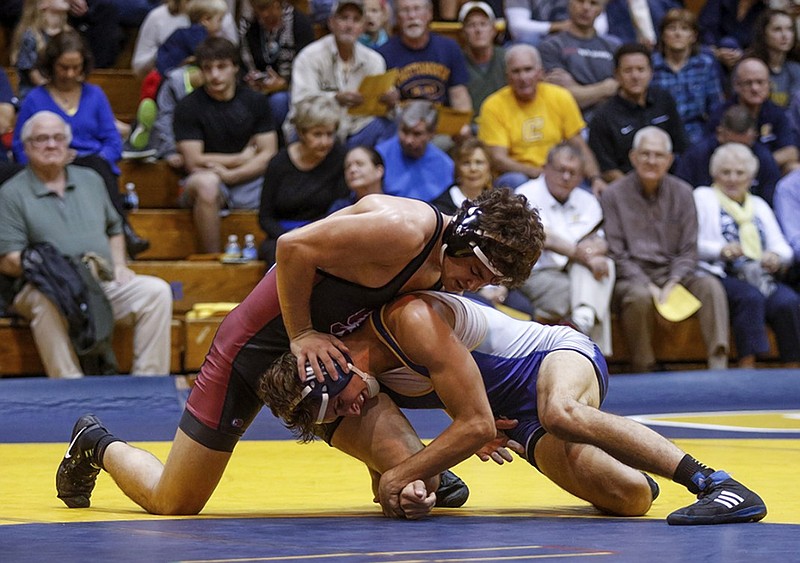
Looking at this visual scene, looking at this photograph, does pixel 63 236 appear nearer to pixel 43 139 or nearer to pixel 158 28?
pixel 43 139

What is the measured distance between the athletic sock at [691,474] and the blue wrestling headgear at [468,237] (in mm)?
616

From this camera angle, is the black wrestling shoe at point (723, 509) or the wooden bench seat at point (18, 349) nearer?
the black wrestling shoe at point (723, 509)

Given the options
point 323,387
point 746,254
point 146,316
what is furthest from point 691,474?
point 746,254

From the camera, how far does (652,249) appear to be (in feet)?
23.7

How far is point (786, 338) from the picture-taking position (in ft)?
23.9

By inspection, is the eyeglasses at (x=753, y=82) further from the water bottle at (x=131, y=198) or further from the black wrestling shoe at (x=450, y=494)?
the black wrestling shoe at (x=450, y=494)

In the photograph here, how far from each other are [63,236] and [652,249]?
289cm

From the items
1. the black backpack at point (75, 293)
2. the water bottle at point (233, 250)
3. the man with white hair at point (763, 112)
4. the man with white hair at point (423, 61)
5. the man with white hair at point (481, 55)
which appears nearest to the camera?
the black backpack at point (75, 293)

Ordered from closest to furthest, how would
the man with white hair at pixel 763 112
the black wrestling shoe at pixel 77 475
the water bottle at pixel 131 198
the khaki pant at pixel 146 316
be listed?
the black wrestling shoe at pixel 77 475, the khaki pant at pixel 146 316, the water bottle at pixel 131 198, the man with white hair at pixel 763 112

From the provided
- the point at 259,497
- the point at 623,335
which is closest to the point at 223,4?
the point at 623,335

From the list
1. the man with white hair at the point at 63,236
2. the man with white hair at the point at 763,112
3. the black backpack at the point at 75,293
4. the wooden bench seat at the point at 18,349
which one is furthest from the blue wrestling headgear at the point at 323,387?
the man with white hair at the point at 763,112

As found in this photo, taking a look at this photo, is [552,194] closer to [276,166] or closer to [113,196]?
[276,166]

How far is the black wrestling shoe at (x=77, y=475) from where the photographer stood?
150 inches

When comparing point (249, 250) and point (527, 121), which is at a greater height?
point (527, 121)
